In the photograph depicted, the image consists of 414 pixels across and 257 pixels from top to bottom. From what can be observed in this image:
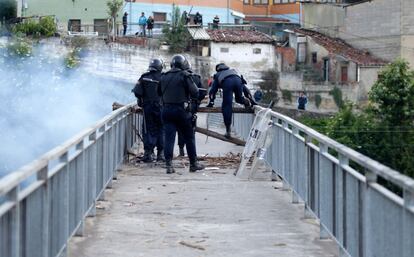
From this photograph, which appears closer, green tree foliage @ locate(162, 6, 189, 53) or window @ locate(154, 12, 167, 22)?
green tree foliage @ locate(162, 6, 189, 53)

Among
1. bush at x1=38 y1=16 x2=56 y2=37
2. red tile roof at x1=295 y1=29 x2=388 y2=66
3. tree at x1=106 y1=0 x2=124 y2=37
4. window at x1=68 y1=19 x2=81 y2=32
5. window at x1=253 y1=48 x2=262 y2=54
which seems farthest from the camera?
window at x1=68 y1=19 x2=81 y2=32

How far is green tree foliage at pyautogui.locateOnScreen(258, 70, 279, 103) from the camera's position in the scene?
53.7 meters

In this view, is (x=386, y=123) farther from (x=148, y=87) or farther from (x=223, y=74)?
(x=148, y=87)

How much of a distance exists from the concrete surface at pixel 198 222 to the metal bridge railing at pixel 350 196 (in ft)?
1.09

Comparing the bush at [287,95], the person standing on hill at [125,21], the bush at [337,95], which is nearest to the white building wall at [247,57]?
the bush at [287,95]

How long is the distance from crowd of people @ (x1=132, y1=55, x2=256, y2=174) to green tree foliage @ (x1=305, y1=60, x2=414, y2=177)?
2041cm

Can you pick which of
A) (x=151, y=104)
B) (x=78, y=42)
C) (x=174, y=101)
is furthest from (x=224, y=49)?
(x=174, y=101)

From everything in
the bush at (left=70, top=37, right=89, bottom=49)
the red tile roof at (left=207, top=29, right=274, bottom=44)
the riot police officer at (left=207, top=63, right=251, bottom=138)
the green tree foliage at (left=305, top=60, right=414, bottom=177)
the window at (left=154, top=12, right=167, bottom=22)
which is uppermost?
the window at (left=154, top=12, right=167, bottom=22)

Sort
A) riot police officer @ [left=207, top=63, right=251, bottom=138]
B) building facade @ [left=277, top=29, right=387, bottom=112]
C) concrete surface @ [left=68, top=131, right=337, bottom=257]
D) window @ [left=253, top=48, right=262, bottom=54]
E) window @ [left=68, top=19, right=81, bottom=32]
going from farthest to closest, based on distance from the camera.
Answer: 1. window @ [left=68, top=19, right=81, bottom=32]
2. window @ [left=253, top=48, right=262, bottom=54]
3. building facade @ [left=277, top=29, right=387, bottom=112]
4. riot police officer @ [left=207, top=63, right=251, bottom=138]
5. concrete surface @ [left=68, top=131, right=337, bottom=257]

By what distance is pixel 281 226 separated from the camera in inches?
378

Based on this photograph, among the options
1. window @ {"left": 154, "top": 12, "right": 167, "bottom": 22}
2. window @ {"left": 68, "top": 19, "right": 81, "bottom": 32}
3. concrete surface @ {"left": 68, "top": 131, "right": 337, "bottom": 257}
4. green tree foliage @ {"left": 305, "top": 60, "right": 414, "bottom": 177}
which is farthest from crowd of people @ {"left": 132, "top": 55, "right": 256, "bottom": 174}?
window @ {"left": 154, "top": 12, "right": 167, "bottom": 22}

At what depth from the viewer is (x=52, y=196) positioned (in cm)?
656

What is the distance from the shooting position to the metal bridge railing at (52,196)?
5.09m

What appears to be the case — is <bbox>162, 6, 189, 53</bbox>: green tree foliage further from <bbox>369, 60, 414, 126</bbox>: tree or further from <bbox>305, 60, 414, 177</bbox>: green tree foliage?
<bbox>369, 60, 414, 126</bbox>: tree
